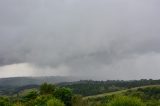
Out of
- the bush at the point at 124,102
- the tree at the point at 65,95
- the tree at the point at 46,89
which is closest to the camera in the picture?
the bush at the point at 124,102

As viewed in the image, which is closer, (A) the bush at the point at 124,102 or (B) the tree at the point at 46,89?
(A) the bush at the point at 124,102

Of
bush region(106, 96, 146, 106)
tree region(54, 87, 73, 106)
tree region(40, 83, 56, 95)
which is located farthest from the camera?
tree region(40, 83, 56, 95)

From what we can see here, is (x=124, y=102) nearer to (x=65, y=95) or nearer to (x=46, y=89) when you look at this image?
(x=65, y=95)

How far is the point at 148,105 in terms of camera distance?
16312 centimetres

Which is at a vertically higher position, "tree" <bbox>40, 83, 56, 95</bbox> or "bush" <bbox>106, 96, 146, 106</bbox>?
"tree" <bbox>40, 83, 56, 95</bbox>

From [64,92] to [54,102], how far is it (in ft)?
103

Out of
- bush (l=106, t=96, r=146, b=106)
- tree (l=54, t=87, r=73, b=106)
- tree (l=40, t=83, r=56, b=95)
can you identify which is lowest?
bush (l=106, t=96, r=146, b=106)

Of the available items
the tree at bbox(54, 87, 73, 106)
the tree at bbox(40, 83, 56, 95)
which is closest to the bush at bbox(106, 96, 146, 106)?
the tree at bbox(54, 87, 73, 106)

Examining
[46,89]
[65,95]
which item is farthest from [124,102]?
[46,89]

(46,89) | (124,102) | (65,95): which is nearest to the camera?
(124,102)

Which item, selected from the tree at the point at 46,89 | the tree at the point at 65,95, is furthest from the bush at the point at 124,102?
the tree at the point at 46,89

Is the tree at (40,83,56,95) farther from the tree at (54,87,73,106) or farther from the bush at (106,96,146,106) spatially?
the bush at (106,96,146,106)

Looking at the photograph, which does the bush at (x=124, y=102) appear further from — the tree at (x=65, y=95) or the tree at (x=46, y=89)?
the tree at (x=46, y=89)

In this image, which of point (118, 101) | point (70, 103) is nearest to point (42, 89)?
point (70, 103)
